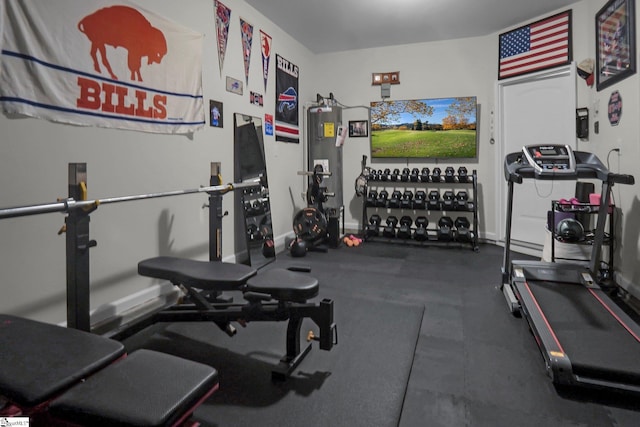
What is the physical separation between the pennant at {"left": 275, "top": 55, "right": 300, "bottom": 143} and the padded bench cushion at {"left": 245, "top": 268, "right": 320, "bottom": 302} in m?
3.15

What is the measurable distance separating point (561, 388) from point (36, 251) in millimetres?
2867

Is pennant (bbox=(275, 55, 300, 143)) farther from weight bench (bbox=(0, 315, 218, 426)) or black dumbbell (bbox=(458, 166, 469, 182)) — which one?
weight bench (bbox=(0, 315, 218, 426))

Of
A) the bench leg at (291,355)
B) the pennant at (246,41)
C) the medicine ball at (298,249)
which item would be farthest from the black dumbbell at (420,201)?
the bench leg at (291,355)

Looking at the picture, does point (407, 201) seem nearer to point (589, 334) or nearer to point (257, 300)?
point (589, 334)

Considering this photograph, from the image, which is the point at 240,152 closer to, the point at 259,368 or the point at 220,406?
the point at 259,368

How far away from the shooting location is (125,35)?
2.52 metres

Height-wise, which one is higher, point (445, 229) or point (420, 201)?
point (420, 201)

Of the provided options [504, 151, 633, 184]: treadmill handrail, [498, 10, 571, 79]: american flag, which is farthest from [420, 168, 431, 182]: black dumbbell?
[504, 151, 633, 184]: treadmill handrail

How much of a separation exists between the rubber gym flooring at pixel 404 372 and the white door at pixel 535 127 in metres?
1.98

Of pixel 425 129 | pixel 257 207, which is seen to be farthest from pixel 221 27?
pixel 425 129

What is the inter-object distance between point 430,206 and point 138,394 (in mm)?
4549

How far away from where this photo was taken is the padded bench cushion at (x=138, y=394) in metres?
0.94

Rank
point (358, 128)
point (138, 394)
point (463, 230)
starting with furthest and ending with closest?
point (358, 128) → point (463, 230) → point (138, 394)

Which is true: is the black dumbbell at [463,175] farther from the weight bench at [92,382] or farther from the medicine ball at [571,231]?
the weight bench at [92,382]
